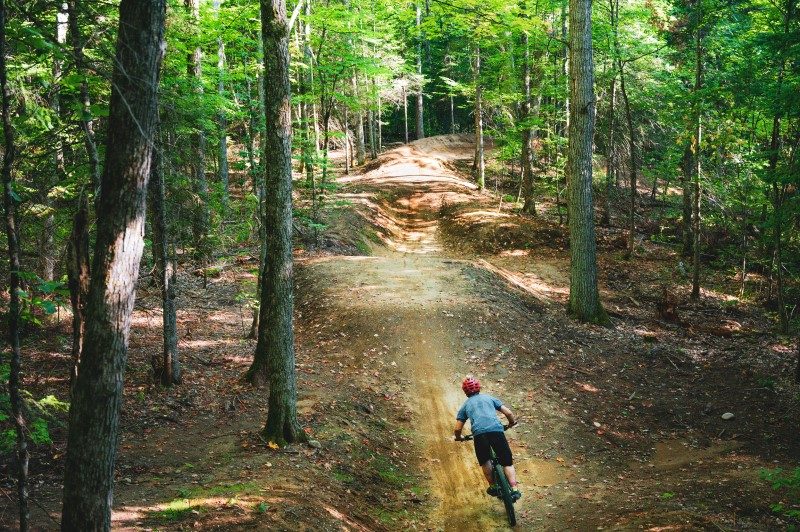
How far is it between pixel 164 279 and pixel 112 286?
20.1 feet

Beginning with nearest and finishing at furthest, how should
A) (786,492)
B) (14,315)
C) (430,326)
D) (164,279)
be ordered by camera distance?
(14,315)
(786,492)
(164,279)
(430,326)

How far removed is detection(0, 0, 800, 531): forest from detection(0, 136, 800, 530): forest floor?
0.07 meters

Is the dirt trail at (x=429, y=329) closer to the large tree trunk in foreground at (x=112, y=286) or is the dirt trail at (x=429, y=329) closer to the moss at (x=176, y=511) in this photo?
the moss at (x=176, y=511)

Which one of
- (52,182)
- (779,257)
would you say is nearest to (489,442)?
(52,182)

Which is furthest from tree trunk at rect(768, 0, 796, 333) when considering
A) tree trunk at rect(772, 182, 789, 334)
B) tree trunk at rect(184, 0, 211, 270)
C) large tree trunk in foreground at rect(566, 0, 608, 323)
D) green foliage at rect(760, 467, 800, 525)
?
tree trunk at rect(184, 0, 211, 270)

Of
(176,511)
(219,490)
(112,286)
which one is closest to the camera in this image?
(112,286)

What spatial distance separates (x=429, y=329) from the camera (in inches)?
582

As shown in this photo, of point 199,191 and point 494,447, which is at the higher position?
point 199,191

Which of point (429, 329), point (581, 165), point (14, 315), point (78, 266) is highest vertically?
point (581, 165)

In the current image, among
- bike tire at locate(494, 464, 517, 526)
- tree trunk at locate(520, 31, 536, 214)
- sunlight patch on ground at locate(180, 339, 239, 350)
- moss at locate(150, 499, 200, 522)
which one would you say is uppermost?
tree trunk at locate(520, 31, 536, 214)

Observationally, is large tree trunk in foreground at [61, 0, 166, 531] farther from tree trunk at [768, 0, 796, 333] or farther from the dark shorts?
tree trunk at [768, 0, 796, 333]

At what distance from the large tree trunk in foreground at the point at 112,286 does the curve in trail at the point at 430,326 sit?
5.17 m

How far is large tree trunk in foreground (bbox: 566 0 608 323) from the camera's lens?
606 inches

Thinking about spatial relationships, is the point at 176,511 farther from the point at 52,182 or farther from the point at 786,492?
the point at 52,182
